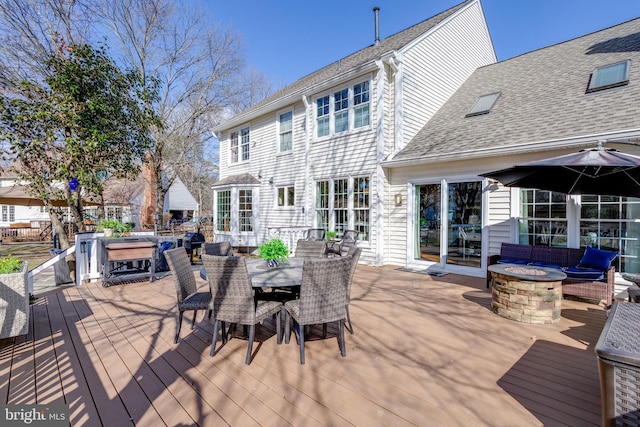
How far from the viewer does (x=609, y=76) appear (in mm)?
6551

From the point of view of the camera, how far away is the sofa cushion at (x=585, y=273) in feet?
14.7

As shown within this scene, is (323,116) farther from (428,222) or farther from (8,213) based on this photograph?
(8,213)

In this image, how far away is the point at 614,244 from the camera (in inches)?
207

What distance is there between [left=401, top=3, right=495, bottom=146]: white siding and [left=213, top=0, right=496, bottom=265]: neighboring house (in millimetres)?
28

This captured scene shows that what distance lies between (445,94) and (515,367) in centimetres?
857

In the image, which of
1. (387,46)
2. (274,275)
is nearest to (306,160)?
(387,46)

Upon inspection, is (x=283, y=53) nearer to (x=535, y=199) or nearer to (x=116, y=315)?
(x=535, y=199)

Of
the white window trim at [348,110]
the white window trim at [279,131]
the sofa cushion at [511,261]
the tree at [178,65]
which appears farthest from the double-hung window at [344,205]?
the tree at [178,65]

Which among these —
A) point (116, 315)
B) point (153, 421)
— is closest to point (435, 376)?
point (153, 421)

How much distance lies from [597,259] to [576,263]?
357 mm

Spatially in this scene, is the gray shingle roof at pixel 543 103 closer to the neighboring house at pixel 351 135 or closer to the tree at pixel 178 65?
the neighboring house at pixel 351 135

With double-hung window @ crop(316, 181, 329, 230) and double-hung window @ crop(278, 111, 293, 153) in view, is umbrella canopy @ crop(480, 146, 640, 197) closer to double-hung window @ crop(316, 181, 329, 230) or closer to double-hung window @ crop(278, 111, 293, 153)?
double-hung window @ crop(316, 181, 329, 230)

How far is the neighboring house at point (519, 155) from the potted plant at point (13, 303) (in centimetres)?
668

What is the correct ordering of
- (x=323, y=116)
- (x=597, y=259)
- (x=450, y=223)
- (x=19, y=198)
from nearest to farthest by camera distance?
1. (x=597, y=259)
2. (x=19, y=198)
3. (x=450, y=223)
4. (x=323, y=116)
